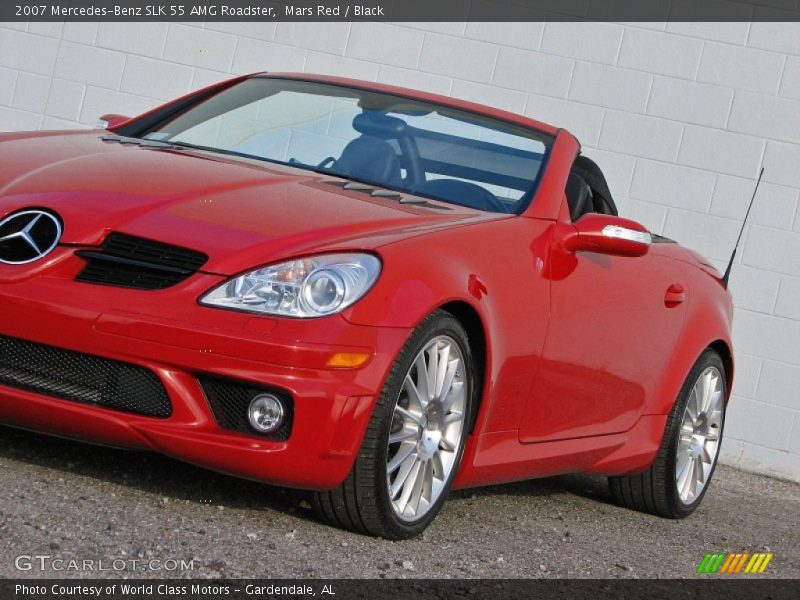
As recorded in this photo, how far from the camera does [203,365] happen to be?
12.2 ft

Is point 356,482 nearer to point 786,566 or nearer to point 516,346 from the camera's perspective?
point 516,346

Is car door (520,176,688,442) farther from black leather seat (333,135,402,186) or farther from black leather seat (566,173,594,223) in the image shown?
black leather seat (333,135,402,186)

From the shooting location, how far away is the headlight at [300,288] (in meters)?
3.75

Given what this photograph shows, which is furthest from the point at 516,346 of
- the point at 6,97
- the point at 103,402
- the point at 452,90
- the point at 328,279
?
the point at 6,97

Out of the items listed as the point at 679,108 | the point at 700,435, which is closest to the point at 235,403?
the point at 700,435

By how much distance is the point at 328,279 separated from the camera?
3811mm

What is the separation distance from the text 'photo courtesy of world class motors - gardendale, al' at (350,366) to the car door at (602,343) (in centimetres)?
1

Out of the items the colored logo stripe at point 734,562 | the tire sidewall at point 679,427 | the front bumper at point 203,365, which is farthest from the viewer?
the tire sidewall at point 679,427

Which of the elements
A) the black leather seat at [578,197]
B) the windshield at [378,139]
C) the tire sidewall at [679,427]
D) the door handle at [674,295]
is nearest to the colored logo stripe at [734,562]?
the tire sidewall at [679,427]

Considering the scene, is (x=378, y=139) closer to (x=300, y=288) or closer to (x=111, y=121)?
(x=111, y=121)

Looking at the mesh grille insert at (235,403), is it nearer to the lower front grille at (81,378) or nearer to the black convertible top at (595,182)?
the lower front grille at (81,378)

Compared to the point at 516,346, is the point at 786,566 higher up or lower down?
lower down
